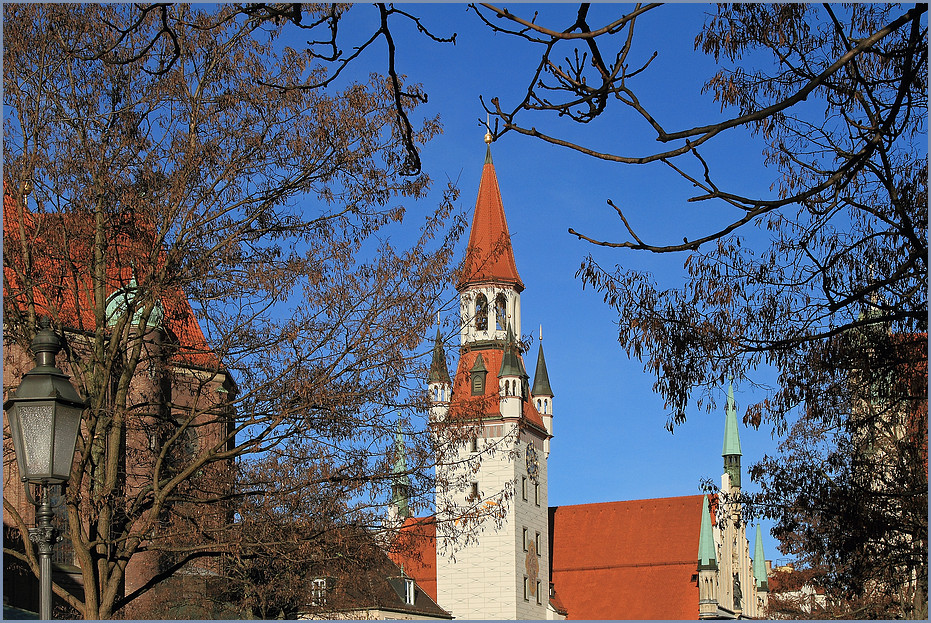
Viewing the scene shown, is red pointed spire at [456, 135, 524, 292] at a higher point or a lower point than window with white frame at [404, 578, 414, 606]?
higher

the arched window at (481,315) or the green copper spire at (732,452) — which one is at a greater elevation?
the green copper spire at (732,452)

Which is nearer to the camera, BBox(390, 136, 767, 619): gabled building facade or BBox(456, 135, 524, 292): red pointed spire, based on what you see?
BBox(390, 136, 767, 619): gabled building facade

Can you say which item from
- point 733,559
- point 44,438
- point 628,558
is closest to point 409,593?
point 628,558

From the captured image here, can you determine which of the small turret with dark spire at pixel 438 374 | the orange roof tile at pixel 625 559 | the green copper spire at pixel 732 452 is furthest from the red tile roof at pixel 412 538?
the green copper spire at pixel 732 452

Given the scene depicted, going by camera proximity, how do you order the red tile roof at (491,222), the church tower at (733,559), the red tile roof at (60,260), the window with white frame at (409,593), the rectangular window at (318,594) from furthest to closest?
the church tower at (733,559) → the red tile roof at (491,222) → the window with white frame at (409,593) → the rectangular window at (318,594) → the red tile roof at (60,260)

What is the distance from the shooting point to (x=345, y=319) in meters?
13.5

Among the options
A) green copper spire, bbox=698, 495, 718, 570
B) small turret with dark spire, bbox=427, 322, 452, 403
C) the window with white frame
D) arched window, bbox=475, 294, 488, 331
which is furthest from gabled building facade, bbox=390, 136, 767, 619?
arched window, bbox=475, 294, 488, 331

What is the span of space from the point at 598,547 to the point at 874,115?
249 feet

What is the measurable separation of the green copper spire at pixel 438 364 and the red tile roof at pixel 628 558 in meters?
63.6

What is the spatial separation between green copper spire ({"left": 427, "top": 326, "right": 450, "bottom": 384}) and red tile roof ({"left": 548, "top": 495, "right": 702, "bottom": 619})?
63553mm

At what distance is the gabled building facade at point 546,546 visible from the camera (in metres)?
68.6

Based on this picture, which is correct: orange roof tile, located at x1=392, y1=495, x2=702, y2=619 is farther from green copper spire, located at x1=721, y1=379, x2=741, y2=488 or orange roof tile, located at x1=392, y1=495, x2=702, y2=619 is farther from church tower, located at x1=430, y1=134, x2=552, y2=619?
green copper spire, located at x1=721, y1=379, x2=741, y2=488

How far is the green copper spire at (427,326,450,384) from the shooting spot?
534 inches

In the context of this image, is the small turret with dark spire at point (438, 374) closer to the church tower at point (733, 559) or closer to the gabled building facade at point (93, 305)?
the gabled building facade at point (93, 305)
